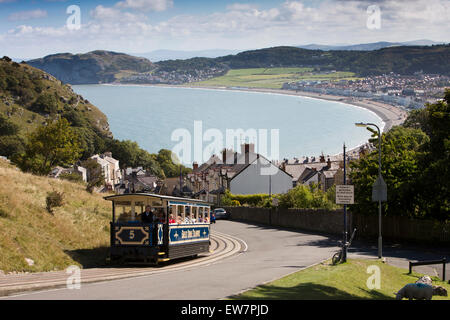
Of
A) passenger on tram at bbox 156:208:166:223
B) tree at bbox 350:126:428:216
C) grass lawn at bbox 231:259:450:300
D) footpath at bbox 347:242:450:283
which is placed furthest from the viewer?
tree at bbox 350:126:428:216

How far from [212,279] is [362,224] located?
2728 centimetres

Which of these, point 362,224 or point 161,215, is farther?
point 362,224

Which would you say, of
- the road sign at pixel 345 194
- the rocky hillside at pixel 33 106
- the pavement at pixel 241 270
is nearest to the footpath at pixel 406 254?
the pavement at pixel 241 270

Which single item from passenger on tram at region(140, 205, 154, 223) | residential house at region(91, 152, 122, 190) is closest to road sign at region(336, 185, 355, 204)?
passenger on tram at region(140, 205, 154, 223)

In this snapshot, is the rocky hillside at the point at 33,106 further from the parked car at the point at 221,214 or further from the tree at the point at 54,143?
the parked car at the point at 221,214

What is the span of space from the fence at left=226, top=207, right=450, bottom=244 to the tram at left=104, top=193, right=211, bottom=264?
18.1 m

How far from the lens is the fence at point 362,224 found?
3807 cm

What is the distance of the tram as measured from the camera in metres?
24.6

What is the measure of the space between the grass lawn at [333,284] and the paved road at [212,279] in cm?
73

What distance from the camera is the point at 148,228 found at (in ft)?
80.2

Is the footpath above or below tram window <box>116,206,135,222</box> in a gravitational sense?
Result: below

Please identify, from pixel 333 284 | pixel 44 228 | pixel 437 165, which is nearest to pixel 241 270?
pixel 333 284

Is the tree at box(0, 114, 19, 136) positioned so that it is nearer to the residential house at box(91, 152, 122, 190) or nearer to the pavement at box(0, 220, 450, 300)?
the residential house at box(91, 152, 122, 190)

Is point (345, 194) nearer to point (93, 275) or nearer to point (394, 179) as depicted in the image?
point (93, 275)
